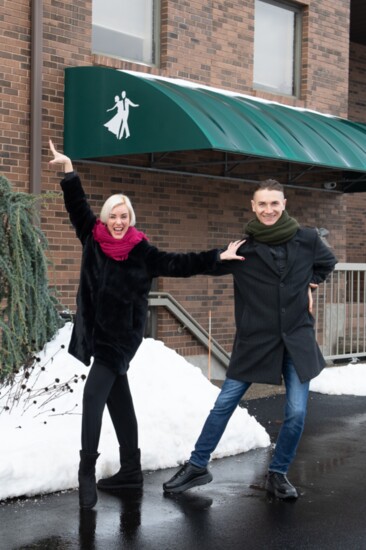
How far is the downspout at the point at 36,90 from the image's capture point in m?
9.53

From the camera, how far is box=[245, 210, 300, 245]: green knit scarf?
17.3 feet

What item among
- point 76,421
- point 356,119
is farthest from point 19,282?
point 356,119

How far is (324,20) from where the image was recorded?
13.7 m

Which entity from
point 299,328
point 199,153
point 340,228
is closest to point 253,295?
point 299,328

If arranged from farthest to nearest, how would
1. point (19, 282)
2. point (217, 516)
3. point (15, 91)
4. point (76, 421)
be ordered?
point (15, 91) < point (19, 282) < point (76, 421) < point (217, 516)

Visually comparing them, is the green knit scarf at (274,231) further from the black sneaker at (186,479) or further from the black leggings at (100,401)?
the black sneaker at (186,479)

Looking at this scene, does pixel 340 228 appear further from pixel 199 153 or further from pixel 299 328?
pixel 299 328

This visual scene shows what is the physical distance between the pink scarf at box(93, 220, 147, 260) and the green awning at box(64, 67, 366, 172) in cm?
390

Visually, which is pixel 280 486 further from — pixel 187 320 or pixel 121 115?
pixel 187 320

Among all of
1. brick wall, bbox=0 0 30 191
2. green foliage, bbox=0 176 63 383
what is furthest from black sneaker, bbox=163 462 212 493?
brick wall, bbox=0 0 30 191

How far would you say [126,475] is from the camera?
214 inches

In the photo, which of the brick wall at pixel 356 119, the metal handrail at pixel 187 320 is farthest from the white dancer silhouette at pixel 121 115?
the brick wall at pixel 356 119

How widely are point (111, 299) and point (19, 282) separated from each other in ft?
5.42

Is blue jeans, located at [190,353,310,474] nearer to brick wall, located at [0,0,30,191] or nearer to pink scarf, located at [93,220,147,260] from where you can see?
pink scarf, located at [93,220,147,260]
